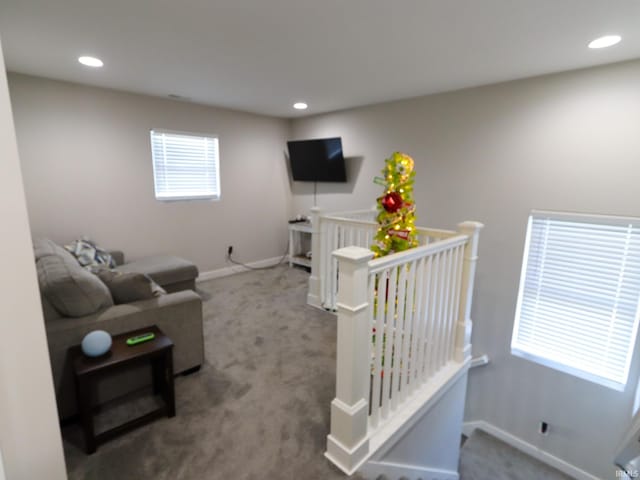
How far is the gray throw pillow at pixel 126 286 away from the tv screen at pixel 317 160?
9.78 ft

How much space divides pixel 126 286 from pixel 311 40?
2025 millimetres

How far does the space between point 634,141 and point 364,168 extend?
102 inches

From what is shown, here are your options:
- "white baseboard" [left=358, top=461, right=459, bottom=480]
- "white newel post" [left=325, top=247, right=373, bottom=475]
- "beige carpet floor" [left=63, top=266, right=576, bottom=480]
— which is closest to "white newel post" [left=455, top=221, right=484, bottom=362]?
"white baseboard" [left=358, top=461, right=459, bottom=480]

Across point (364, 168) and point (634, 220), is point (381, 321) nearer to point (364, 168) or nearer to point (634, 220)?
point (634, 220)

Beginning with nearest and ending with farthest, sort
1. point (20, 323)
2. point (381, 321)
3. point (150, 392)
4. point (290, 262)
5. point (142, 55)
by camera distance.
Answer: point (20, 323)
point (381, 321)
point (150, 392)
point (142, 55)
point (290, 262)

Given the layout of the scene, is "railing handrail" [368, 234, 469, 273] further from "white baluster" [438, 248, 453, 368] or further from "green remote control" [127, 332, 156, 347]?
"green remote control" [127, 332, 156, 347]

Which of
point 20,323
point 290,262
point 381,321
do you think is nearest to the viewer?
point 20,323

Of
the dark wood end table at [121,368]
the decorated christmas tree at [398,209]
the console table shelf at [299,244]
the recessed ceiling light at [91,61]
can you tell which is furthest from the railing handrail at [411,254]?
the console table shelf at [299,244]

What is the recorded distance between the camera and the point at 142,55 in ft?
8.05

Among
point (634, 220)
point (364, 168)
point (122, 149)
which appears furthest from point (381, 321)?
point (122, 149)

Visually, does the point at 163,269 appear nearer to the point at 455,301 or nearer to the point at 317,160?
the point at 317,160

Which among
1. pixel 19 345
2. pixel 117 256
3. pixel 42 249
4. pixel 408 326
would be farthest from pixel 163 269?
pixel 19 345

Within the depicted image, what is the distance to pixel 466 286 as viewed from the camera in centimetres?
244

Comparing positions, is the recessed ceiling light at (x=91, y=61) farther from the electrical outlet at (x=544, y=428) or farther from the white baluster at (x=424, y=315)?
the electrical outlet at (x=544, y=428)
